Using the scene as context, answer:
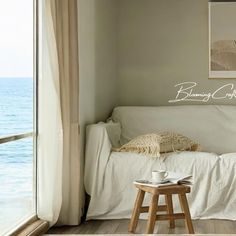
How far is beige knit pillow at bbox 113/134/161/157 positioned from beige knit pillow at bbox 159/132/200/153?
0.05 meters

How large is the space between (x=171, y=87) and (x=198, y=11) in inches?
34.2

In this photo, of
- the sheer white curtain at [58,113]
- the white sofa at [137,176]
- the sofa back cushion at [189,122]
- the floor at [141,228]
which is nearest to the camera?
the sheer white curtain at [58,113]

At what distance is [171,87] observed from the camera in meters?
5.56

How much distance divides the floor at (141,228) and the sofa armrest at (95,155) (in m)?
0.34

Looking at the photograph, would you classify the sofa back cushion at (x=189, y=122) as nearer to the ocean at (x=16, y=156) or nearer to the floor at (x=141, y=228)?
the floor at (x=141, y=228)

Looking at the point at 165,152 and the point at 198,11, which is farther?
the point at 198,11

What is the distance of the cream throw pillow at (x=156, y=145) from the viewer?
4.35 metres

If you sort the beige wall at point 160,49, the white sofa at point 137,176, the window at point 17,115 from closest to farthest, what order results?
1. the window at point 17,115
2. the white sofa at point 137,176
3. the beige wall at point 160,49

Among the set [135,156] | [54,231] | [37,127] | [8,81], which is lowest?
[54,231]

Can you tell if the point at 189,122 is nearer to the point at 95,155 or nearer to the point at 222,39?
the point at 222,39

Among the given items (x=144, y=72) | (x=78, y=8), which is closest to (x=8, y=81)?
(x=78, y=8)

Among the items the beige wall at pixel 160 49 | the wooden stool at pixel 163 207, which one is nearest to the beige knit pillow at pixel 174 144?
the wooden stool at pixel 163 207

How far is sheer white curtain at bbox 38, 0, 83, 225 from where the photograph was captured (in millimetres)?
3795

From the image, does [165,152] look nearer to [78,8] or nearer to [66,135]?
[66,135]
